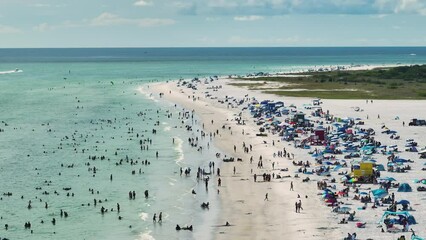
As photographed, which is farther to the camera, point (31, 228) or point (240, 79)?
point (240, 79)

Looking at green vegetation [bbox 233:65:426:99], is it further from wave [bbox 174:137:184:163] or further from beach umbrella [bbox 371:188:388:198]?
beach umbrella [bbox 371:188:388:198]

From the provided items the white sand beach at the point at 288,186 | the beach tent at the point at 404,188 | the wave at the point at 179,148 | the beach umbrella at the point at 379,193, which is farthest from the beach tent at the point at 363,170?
the wave at the point at 179,148

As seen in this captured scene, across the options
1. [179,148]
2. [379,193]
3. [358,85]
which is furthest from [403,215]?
[358,85]

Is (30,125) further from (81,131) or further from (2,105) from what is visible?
(2,105)

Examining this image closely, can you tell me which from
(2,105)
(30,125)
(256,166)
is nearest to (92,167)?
(256,166)

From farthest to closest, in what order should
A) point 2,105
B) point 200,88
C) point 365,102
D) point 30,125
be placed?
point 200,88
point 2,105
point 365,102
point 30,125

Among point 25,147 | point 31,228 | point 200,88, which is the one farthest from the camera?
point 200,88

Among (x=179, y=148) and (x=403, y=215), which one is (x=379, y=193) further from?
(x=179, y=148)
